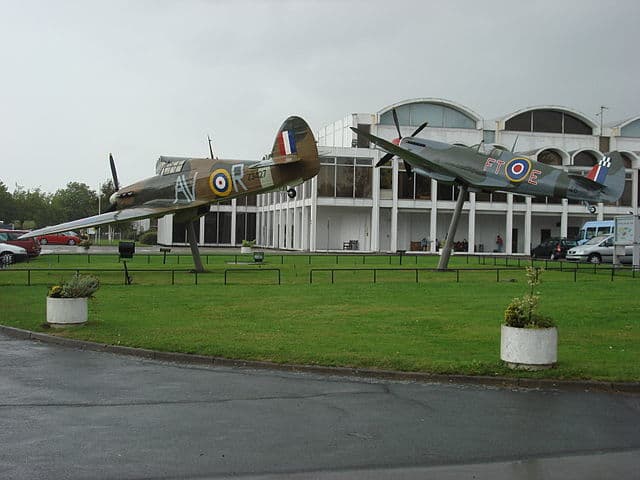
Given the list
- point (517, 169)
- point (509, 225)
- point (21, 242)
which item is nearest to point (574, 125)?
point (509, 225)

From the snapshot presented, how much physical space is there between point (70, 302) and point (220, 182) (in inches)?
659

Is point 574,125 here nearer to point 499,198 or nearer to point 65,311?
point 499,198

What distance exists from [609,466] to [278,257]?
43433 mm

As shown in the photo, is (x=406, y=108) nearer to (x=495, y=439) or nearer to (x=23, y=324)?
(x=23, y=324)

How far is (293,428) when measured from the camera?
8273mm

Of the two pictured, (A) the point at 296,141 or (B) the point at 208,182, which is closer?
(A) the point at 296,141

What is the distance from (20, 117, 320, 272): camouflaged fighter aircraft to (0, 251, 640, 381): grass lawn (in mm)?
4666

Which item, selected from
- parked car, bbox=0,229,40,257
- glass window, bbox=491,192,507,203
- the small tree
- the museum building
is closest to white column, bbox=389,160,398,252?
the museum building

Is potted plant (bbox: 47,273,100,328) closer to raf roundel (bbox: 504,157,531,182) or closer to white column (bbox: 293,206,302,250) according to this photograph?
raf roundel (bbox: 504,157,531,182)

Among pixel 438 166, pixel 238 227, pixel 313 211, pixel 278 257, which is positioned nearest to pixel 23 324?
pixel 438 166

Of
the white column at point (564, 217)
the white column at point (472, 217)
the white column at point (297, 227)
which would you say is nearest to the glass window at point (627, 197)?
the white column at point (564, 217)

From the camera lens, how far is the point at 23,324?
54.3 feet

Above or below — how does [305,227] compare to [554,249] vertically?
above

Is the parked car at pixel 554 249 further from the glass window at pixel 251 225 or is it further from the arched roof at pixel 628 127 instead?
the glass window at pixel 251 225
